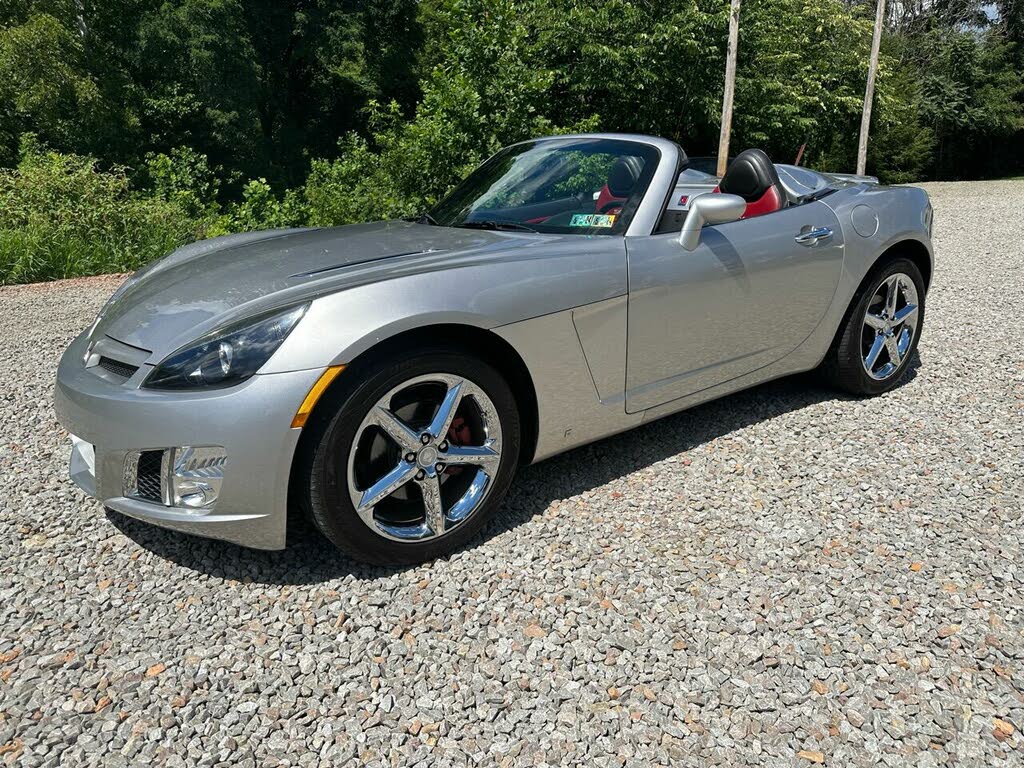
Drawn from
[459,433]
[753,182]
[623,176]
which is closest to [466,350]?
[459,433]

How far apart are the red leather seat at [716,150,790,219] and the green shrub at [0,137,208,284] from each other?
7.36 meters

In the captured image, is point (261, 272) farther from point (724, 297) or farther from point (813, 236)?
point (813, 236)

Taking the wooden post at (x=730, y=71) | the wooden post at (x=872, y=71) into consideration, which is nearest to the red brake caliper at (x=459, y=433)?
the wooden post at (x=730, y=71)

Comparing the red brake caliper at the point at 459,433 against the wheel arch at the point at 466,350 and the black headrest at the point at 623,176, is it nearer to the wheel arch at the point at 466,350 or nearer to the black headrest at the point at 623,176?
the wheel arch at the point at 466,350

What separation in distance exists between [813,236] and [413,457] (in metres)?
2.25

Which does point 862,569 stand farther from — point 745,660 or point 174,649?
point 174,649

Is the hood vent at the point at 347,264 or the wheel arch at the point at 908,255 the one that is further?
the wheel arch at the point at 908,255

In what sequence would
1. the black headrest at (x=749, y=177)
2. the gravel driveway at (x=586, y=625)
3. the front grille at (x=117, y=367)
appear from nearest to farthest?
the gravel driveway at (x=586, y=625) → the front grille at (x=117, y=367) → the black headrest at (x=749, y=177)

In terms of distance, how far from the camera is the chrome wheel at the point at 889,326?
14.0 feet

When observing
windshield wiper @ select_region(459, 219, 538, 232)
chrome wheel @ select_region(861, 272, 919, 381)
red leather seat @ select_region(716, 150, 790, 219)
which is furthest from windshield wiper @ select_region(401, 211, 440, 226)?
chrome wheel @ select_region(861, 272, 919, 381)

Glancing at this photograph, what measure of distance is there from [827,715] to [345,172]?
1083 centimetres

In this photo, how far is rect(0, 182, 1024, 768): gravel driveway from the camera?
6.66 feet

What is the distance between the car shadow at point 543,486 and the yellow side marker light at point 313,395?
520 mm

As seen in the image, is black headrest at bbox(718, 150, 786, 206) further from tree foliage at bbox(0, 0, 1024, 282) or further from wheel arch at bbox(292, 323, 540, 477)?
tree foliage at bbox(0, 0, 1024, 282)
